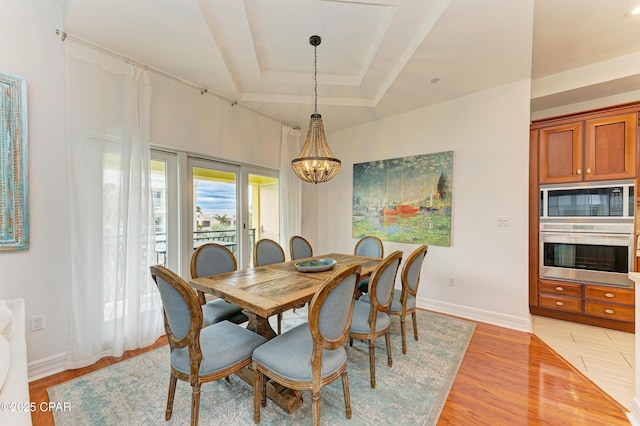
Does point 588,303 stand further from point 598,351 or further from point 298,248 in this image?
point 298,248

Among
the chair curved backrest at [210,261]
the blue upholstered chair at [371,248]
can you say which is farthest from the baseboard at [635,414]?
the chair curved backrest at [210,261]

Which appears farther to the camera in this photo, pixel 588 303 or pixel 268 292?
pixel 588 303

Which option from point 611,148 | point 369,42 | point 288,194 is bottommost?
point 288,194

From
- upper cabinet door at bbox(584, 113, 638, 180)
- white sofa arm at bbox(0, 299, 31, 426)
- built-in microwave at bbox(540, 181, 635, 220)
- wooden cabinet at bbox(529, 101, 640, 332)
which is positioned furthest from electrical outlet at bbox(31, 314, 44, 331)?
upper cabinet door at bbox(584, 113, 638, 180)

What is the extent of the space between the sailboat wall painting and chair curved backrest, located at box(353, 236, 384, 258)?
531 millimetres

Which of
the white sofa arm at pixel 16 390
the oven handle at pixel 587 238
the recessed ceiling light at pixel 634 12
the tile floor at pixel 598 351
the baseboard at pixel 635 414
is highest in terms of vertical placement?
the recessed ceiling light at pixel 634 12

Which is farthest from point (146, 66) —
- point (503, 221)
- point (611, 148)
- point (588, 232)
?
point (588, 232)

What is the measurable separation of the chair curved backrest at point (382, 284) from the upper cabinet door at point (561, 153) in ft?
8.20

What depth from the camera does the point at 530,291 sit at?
10.6ft

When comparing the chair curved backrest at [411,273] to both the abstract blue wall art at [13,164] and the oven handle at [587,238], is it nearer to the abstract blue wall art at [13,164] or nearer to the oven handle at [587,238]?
the oven handle at [587,238]

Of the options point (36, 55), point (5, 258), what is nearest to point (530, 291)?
point (5, 258)

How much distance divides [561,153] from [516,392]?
269 cm

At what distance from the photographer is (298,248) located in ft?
11.3

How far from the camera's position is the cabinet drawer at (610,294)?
271cm
